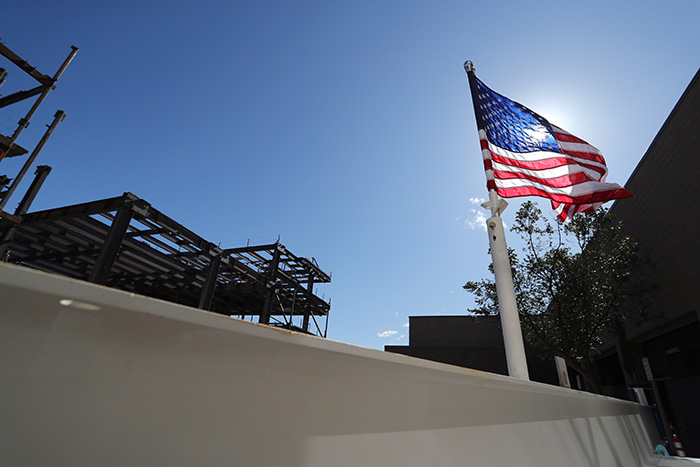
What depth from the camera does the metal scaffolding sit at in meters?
10.8

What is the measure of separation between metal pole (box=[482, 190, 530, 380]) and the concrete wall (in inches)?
73.4

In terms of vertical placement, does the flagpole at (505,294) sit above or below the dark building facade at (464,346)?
below

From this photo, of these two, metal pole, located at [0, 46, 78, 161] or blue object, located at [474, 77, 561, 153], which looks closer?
blue object, located at [474, 77, 561, 153]

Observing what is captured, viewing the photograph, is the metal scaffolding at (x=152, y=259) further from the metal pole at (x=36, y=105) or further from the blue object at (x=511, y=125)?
the blue object at (x=511, y=125)

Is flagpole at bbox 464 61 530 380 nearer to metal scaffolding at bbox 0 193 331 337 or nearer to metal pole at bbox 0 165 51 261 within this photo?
metal scaffolding at bbox 0 193 331 337

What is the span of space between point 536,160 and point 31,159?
20.2m

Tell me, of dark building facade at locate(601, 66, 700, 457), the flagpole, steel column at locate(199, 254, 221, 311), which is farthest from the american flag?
steel column at locate(199, 254, 221, 311)

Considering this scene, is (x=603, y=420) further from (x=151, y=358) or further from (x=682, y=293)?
(x=682, y=293)

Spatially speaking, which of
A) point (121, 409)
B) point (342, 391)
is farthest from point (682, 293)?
point (121, 409)

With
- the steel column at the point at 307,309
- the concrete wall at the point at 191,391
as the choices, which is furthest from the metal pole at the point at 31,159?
the concrete wall at the point at 191,391

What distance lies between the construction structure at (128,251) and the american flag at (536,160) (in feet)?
34.2

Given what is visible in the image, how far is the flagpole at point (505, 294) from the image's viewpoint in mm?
3129

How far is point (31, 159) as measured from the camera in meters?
15.1

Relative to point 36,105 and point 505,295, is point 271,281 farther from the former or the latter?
point 505,295
